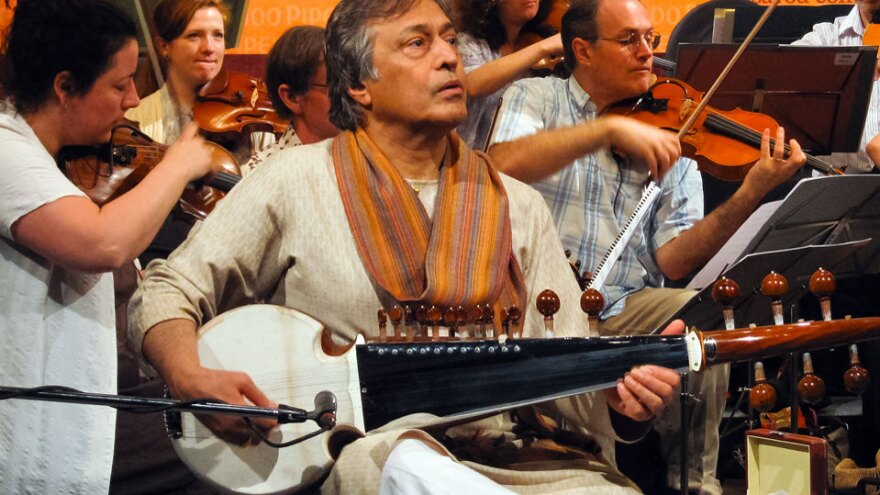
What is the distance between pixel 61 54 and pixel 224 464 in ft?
2.93

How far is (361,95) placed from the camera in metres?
2.44

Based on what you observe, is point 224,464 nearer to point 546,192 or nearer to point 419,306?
point 419,306

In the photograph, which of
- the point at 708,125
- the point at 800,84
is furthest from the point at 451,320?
the point at 800,84

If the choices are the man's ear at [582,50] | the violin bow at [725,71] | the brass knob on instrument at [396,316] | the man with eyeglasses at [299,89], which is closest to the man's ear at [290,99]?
the man with eyeglasses at [299,89]

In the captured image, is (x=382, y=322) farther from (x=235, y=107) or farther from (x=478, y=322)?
(x=235, y=107)

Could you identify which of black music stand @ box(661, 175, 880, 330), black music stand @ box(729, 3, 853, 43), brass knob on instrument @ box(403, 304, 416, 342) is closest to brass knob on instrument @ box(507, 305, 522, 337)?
brass knob on instrument @ box(403, 304, 416, 342)

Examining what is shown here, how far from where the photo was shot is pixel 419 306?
2.12 metres

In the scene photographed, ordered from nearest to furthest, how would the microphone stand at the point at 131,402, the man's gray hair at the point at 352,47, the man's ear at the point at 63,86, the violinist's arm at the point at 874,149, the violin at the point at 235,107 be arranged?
1. the microphone stand at the point at 131,402
2. the man's ear at the point at 63,86
3. the man's gray hair at the point at 352,47
4. the violin at the point at 235,107
5. the violinist's arm at the point at 874,149

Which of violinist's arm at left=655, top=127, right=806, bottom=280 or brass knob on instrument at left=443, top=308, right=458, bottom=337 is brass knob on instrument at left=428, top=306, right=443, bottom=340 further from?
violinist's arm at left=655, top=127, right=806, bottom=280

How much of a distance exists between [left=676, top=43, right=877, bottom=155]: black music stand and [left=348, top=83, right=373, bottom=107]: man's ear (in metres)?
1.61

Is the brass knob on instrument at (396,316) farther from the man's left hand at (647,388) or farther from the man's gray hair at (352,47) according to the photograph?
the man's gray hair at (352,47)

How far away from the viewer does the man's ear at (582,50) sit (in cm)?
367

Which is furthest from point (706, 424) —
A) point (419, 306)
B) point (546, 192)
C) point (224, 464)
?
point (224, 464)

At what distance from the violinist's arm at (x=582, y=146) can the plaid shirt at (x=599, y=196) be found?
2.26 ft
